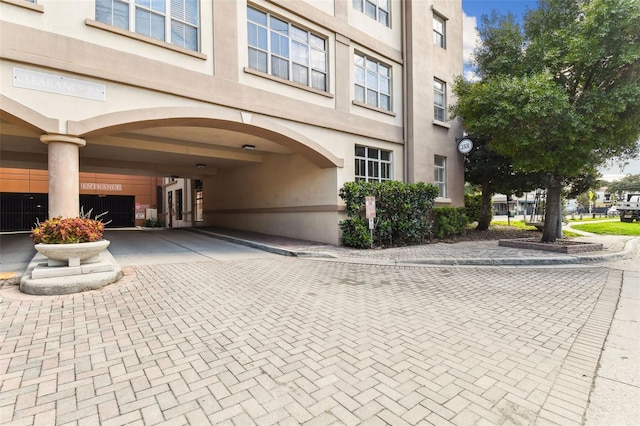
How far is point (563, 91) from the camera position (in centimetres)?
965

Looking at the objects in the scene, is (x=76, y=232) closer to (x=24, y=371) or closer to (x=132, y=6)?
(x=24, y=371)

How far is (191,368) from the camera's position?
10.5 feet

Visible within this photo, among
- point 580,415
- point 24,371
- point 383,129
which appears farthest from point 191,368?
point 383,129

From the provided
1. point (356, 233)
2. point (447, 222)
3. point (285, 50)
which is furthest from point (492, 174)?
point (285, 50)

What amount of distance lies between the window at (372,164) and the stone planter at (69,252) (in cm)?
906

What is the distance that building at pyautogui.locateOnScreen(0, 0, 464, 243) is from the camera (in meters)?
6.93

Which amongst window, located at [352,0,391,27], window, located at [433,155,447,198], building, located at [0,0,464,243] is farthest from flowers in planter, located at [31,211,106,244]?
window, located at [433,155,447,198]

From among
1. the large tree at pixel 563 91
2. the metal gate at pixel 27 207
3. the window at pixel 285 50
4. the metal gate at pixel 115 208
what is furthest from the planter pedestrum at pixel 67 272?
the metal gate at pixel 115 208

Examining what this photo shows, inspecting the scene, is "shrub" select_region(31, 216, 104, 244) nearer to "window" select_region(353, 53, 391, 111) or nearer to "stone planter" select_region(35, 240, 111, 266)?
"stone planter" select_region(35, 240, 111, 266)

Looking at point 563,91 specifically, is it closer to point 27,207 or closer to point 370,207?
point 370,207

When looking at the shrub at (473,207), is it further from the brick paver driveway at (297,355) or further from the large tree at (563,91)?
the brick paver driveway at (297,355)

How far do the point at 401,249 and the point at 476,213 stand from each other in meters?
13.3

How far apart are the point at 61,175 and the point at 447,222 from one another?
13165mm

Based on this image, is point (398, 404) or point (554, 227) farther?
point (554, 227)
